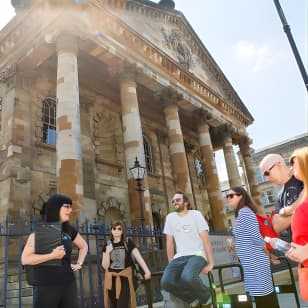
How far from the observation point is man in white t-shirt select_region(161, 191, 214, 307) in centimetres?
400

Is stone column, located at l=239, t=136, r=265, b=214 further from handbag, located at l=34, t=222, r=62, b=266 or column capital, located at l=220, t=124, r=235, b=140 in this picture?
handbag, located at l=34, t=222, r=62, b=266

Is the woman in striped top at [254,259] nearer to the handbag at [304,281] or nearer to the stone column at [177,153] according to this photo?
the handbag at [304,281]

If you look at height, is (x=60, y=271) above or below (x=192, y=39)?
below

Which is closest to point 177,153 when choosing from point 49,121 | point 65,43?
point 49,121

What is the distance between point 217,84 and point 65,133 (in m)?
16.9

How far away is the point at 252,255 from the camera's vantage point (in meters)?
3.31

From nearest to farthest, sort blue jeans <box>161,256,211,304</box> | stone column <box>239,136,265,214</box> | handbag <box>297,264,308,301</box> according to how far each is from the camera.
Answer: handbag <box>297,264,308,301</box> → blue jeans <box>161,256,211,304</box> → stone column <box>239,136,265,214</box>

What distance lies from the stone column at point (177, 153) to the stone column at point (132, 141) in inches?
118

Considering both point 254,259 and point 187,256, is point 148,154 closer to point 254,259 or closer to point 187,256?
point 187,256

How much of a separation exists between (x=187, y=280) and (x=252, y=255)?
1053 millimetres

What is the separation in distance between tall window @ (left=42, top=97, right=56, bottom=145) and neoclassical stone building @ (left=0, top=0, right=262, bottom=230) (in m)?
0.05

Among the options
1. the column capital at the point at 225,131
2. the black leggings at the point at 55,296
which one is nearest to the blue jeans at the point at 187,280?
the black leggings at the point at 55,296

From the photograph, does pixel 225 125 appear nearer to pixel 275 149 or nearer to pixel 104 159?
pixel 104 159

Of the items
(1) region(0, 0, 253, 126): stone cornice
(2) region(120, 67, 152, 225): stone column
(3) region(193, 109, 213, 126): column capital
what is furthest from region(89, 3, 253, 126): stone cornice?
(2) region(120, 67, 152, 225): stone column
